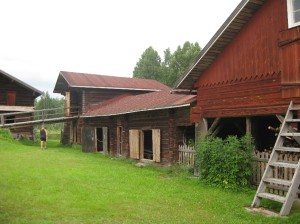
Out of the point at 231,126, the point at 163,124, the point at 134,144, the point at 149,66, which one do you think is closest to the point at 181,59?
the point at 149,66

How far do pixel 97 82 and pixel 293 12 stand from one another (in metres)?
23.9

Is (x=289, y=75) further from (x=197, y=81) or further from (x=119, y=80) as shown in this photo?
(x=119, y=80)

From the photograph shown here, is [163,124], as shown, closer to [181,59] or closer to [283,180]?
[283,180]

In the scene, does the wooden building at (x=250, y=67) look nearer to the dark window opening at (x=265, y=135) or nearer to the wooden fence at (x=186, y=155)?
the wooden fence at (x=186, y=155)

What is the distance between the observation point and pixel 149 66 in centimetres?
6781

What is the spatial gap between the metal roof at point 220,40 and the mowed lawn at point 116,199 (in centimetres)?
387

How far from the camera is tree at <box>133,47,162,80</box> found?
220 ft

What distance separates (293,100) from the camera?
9297 millimetres

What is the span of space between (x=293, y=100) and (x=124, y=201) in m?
5.43

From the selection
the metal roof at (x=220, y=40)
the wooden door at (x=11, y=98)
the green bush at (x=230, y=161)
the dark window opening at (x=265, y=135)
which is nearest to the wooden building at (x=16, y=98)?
the wooden door at (x=11, y=98)

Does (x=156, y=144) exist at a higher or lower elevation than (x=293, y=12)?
lower

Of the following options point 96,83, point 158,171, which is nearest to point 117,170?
point 158,171

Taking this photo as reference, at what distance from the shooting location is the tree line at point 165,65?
57.2 metres

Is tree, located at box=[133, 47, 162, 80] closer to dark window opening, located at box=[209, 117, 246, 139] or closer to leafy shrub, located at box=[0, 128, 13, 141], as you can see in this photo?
leafy shrub, located at box=[0, 128, 13, 141]
